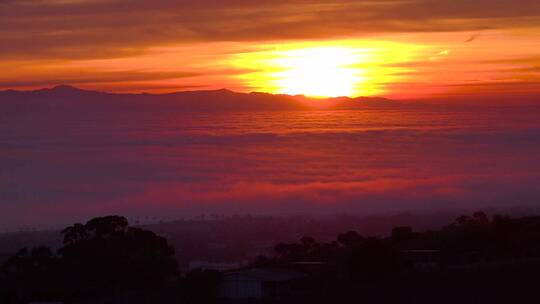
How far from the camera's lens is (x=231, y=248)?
95500 millimetres

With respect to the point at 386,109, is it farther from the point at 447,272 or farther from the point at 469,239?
the point at 447,272

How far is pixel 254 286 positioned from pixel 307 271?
15.1 feet

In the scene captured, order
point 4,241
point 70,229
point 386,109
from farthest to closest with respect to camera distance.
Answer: point 4,241 → point 386,109 → point 70,229

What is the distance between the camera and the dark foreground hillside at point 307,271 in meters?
35.2

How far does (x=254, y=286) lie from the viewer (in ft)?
121

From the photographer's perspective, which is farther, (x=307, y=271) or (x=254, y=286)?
(x=307, y=271)

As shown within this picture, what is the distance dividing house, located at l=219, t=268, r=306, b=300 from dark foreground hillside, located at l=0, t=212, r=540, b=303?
1.1 inches

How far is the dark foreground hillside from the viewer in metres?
35.2

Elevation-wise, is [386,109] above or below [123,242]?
above

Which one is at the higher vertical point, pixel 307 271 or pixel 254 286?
pixel 307 271

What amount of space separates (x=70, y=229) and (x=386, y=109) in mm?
72246

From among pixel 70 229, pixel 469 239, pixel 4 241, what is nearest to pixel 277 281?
pixel 469 239

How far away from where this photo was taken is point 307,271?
135ft

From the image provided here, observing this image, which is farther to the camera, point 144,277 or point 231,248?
point 231,248
